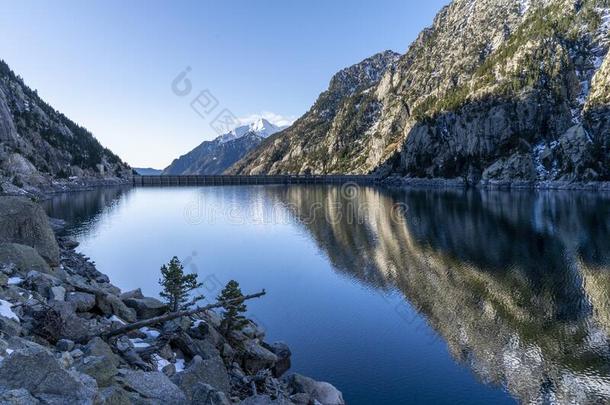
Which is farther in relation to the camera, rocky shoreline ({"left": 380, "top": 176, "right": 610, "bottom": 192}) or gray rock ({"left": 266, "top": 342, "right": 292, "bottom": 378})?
rocky shoreline ({"left": 380, "top": 176, "right": 610, "bottom": 192})

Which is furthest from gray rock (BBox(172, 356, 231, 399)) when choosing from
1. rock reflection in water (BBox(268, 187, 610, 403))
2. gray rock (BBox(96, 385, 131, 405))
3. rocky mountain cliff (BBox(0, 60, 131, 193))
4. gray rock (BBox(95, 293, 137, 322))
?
rocky mountain cliff (BBox(0, 60, 131, 193))

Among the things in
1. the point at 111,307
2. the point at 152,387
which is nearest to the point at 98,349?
the point at 152,387

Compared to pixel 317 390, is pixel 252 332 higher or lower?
higher

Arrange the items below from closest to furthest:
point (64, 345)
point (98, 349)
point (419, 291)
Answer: point (98, 349), point (64, 345), point (419, 291)

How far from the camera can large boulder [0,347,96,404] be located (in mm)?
8234

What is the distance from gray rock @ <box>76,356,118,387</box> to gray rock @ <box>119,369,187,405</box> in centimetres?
58

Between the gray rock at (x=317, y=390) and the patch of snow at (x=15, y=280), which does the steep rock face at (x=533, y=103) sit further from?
the patch of snow at (x=15, y=280)

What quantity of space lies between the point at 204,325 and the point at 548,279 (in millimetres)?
31127

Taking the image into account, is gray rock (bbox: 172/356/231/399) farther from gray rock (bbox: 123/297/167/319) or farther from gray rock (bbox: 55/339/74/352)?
gray rock (bbox: 123/297/167/319)

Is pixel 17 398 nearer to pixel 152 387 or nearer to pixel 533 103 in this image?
pixel 152 387

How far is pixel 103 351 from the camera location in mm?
Answer: 12484

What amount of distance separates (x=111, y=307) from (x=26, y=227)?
9.86 metres

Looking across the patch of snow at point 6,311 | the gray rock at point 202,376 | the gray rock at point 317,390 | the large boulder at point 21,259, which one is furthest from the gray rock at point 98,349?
the gray rock at point 317,390

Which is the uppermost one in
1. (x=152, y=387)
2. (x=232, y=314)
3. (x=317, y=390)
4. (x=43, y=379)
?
(x=43, y=379)
